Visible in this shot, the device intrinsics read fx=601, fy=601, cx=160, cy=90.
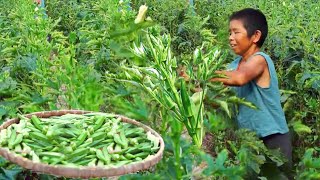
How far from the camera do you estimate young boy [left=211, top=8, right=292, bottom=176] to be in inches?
152

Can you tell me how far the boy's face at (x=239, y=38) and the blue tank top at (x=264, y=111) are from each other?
0.41 ft

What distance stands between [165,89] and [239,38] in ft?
3.76

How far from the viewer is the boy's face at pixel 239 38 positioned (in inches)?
154

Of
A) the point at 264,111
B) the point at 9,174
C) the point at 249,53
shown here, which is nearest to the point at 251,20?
the point at 249,53

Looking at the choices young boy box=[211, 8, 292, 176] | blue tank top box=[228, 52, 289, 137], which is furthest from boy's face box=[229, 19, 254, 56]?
blue tank top box=[228, 52, 289, 137]

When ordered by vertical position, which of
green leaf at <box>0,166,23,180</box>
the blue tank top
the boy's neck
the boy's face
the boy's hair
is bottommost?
green leaf at <box>0,166,23,180</box>

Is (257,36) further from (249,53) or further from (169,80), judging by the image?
(169,80)

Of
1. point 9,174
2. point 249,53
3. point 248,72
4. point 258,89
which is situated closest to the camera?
point 9,174

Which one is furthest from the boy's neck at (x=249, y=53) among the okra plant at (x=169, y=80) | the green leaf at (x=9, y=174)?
the green leaf at (x=9, y=174)

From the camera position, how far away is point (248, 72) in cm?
373

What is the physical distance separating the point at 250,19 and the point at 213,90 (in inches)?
24.7

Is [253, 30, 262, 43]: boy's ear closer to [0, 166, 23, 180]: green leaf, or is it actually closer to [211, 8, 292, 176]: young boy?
[211, 8, 292, 176]: young boy

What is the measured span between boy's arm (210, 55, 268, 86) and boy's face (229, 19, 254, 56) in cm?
16

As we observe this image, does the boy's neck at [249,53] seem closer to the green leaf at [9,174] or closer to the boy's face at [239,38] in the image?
the boy's face at [239,38]
